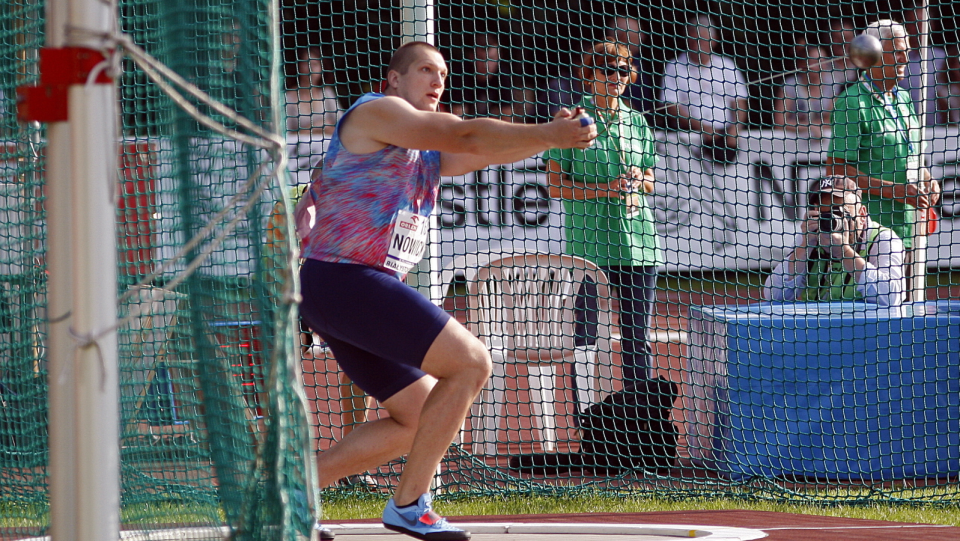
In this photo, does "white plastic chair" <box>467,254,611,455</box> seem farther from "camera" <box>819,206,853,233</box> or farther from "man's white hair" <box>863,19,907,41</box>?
"man's white hair" <box>863,19,907,41</box>

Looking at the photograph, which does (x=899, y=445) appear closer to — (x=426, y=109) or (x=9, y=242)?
(x=426, y=109)

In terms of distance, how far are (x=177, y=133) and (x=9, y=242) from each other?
2151 mm

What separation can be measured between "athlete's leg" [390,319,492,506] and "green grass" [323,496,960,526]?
4.51 feet

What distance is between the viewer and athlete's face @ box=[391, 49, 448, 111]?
3.74 metres

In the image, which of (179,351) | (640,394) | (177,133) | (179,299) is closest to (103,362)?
(177,133)

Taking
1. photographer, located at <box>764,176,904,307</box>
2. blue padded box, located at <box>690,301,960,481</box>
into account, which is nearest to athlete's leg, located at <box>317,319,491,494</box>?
blue padded box, located at <box>690,301,960,481</box>

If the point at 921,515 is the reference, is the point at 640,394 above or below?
above

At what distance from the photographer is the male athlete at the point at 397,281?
3.43 meters

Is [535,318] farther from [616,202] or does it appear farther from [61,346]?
[61,346]

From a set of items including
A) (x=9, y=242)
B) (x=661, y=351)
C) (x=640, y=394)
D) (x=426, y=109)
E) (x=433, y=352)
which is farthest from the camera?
(x=661, y=351)

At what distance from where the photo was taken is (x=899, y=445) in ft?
18.2

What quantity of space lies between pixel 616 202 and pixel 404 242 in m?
2.49

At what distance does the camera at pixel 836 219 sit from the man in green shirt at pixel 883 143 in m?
0.17

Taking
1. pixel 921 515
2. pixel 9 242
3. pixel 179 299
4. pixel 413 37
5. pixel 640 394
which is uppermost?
pixel 413 37
